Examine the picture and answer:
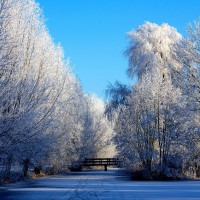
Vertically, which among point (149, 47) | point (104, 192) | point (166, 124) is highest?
point (149, 47)

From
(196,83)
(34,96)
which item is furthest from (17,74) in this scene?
(196,83)

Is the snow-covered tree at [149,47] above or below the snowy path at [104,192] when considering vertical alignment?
above

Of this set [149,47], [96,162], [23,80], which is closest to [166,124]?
[149,47]

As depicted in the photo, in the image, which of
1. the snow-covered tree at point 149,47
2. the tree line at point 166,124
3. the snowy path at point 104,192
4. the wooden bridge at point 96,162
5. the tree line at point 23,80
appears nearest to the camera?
the tree line at point 23,80

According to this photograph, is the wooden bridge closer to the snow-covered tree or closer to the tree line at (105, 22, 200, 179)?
the snow-covered tree

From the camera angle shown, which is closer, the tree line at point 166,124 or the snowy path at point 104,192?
the snowy path at point 104,192

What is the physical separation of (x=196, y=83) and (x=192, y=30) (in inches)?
137

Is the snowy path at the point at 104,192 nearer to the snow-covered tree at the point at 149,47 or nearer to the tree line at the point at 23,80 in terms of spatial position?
the tree line at the point at 23,80

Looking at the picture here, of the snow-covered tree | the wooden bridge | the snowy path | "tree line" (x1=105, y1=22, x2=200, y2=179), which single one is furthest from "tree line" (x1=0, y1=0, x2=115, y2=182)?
the wooden bridge

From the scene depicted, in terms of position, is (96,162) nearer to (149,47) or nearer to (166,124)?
(149,47)

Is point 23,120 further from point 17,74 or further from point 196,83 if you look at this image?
point 196,83

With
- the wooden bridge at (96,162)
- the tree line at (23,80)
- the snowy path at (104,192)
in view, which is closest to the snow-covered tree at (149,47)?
the tree line at (23,80)

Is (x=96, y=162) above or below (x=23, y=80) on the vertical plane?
below

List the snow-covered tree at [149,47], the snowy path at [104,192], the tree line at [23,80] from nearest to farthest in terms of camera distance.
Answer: the tree line at [23,80] → the snowy path at [104,192] → the snow-covered tree at [149,47]
